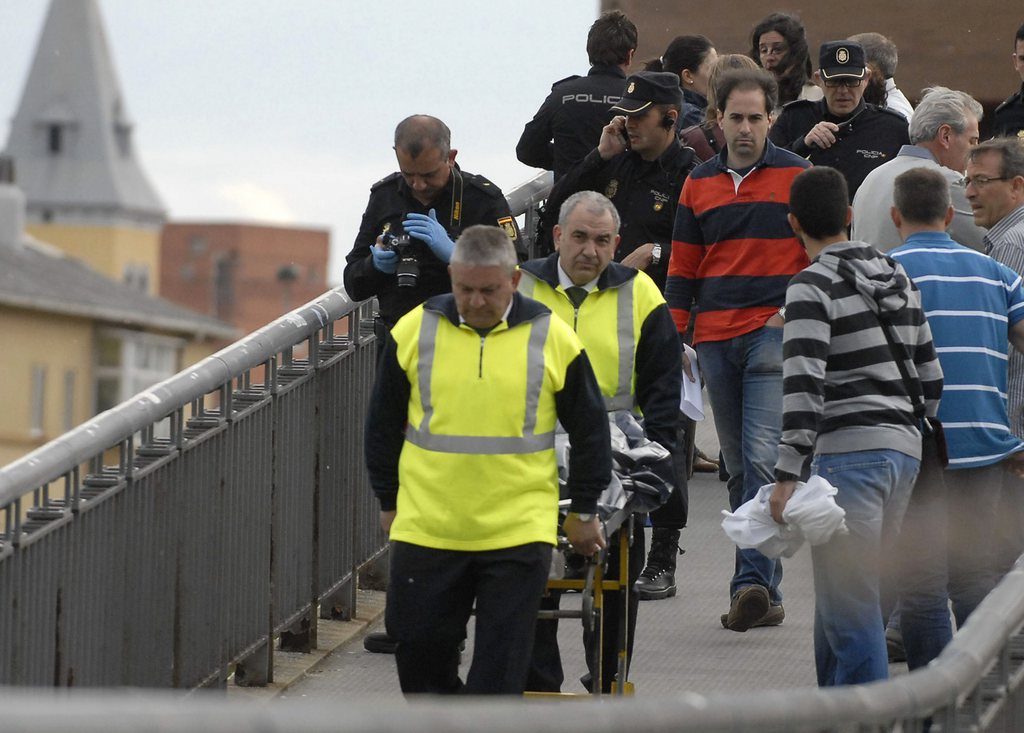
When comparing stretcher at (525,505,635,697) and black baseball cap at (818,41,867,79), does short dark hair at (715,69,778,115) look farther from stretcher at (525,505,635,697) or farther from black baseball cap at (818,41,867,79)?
stretcher at (525,505,635,697)

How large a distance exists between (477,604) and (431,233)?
5.89 feet

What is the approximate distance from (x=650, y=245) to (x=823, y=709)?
16.4ft

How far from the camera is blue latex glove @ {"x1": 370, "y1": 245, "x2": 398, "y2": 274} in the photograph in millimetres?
7219

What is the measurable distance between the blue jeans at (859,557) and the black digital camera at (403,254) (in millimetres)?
1900

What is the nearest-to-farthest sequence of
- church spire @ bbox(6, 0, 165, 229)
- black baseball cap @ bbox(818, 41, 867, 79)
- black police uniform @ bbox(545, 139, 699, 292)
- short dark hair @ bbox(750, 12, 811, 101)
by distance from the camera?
black police uniform @ bbox(545, 139, 699, 292), black baseball cap @ bbox(818, 41, 867, 79), short dark hair @ bbox(750, 12, 811, 101), church spire @ bbox(6, 0, 165, 229)

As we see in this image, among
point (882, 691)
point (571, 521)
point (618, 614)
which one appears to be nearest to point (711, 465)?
point (618, 614)

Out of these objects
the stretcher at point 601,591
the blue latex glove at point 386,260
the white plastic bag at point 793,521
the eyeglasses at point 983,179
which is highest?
the eyeglasses at point 983,179

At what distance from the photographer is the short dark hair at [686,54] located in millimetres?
10148

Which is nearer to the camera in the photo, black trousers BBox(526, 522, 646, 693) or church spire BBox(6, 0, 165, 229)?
black trousers BBox(526, 522, 646, 693)

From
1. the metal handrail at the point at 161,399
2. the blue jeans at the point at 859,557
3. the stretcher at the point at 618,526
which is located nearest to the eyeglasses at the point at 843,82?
the metal handrail at the point at 161,399

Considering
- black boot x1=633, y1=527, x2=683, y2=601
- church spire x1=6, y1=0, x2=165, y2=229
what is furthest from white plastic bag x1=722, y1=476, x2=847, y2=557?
church spire x1=6, y1=0, x2=165, y2=229

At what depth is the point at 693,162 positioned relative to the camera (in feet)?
27.1

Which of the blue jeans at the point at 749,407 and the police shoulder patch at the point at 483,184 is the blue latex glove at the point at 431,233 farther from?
the blue jeans at the point at 749,407

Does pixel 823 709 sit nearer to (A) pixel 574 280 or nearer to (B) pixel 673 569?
(A) pixel 574 280
